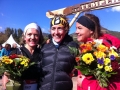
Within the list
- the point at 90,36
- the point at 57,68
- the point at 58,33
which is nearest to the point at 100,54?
the point at 90,36

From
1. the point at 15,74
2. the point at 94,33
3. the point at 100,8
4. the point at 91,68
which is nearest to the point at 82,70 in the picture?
the point at 91,68

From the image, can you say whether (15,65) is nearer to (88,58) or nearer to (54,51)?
(54,51)

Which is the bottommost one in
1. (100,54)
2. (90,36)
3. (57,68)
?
(57,68)

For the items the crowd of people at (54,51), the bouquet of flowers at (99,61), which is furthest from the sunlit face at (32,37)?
the bouquet of flowers at (99,61)

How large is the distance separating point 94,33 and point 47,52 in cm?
73

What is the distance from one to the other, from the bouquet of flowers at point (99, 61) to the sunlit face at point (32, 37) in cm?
89

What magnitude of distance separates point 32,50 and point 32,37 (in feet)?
0.61

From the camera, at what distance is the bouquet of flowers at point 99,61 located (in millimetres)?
2088

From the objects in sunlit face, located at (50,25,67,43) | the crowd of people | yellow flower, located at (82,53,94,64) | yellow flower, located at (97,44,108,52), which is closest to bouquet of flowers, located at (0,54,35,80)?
the crowd of people

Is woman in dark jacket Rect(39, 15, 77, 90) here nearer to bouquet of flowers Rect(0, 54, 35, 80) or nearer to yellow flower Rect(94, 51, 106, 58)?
bouquet of flowers Rect(0, 54, 35, 80)

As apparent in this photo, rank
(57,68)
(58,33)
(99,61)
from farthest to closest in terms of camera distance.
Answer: (58,33)
(57,68)
(99,61)

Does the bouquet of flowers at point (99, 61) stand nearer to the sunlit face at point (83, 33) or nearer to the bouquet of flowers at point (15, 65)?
the sunlit face at point (83, 33)

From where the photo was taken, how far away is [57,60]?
2885 millimetres

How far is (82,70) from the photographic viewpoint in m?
2.18
